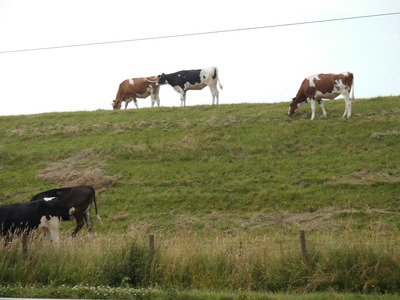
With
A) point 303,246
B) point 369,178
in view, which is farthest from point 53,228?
point 369,178

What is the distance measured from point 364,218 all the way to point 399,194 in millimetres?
2807

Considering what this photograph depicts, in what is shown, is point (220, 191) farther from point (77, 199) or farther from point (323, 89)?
point (323, 89)

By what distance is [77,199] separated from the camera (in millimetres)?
20266

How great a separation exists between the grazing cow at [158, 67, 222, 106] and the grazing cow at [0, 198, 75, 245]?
75.5 feet

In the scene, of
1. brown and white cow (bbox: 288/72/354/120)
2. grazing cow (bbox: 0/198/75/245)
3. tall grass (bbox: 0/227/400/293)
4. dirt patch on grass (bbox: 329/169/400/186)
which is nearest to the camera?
tall grass (bbox: 0/227/400/293)

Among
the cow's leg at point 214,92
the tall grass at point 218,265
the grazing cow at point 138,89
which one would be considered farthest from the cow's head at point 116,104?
the tall grass at point 218,265

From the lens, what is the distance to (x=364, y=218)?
19422mm

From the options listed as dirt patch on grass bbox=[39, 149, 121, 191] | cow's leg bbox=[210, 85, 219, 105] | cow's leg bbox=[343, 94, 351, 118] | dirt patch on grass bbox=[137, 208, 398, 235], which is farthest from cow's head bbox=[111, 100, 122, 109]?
dirt patch on grass bbox=[137, 208, 398, 235]

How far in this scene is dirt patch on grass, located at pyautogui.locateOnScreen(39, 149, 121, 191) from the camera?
26516mm

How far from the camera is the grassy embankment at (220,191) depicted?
12.5 m

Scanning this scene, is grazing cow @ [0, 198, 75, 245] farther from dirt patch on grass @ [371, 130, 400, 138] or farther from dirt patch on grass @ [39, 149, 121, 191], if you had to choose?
dirt patch on grass @ [371, 130, 400, 138]

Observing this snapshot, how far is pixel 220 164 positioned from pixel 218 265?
1480 cm

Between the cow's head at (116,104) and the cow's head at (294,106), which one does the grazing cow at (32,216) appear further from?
the cow's head at (116,104)

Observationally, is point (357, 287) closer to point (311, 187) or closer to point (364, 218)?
point (364, 218)
